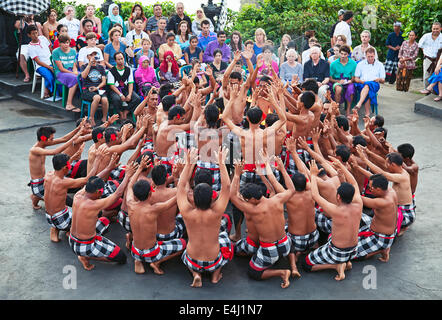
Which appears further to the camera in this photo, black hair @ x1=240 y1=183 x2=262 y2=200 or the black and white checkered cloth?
the black and white checkered cloth

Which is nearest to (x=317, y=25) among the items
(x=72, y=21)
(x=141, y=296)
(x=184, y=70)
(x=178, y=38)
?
(x=178, y=38)

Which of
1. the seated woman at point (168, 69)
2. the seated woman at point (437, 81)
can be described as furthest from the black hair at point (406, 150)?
the seated woman at point (437, 81)

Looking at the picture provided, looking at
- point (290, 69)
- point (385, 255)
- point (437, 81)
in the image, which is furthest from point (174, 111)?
point (437, 81)

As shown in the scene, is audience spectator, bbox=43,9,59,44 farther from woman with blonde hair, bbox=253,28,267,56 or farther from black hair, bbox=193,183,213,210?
black hair, bbox=193,183,213,210

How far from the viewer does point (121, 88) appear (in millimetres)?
10039

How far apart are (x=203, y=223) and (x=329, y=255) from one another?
1.39 m

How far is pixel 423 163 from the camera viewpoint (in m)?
8.34

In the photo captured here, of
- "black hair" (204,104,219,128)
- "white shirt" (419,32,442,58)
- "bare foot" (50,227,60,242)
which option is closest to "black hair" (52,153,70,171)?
"bare foot" (50,227,60,242)

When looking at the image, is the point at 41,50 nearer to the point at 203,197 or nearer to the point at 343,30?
the point at 343,30

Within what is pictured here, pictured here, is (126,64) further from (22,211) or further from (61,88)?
(22,211)

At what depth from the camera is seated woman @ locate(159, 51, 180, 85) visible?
1043 cm

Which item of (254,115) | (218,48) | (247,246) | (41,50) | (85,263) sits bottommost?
(85,263)

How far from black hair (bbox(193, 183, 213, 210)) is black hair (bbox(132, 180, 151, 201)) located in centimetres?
54

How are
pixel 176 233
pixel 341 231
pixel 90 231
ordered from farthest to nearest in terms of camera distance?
pixel 176 233 < pixel 90 231 < pixel 341 231
